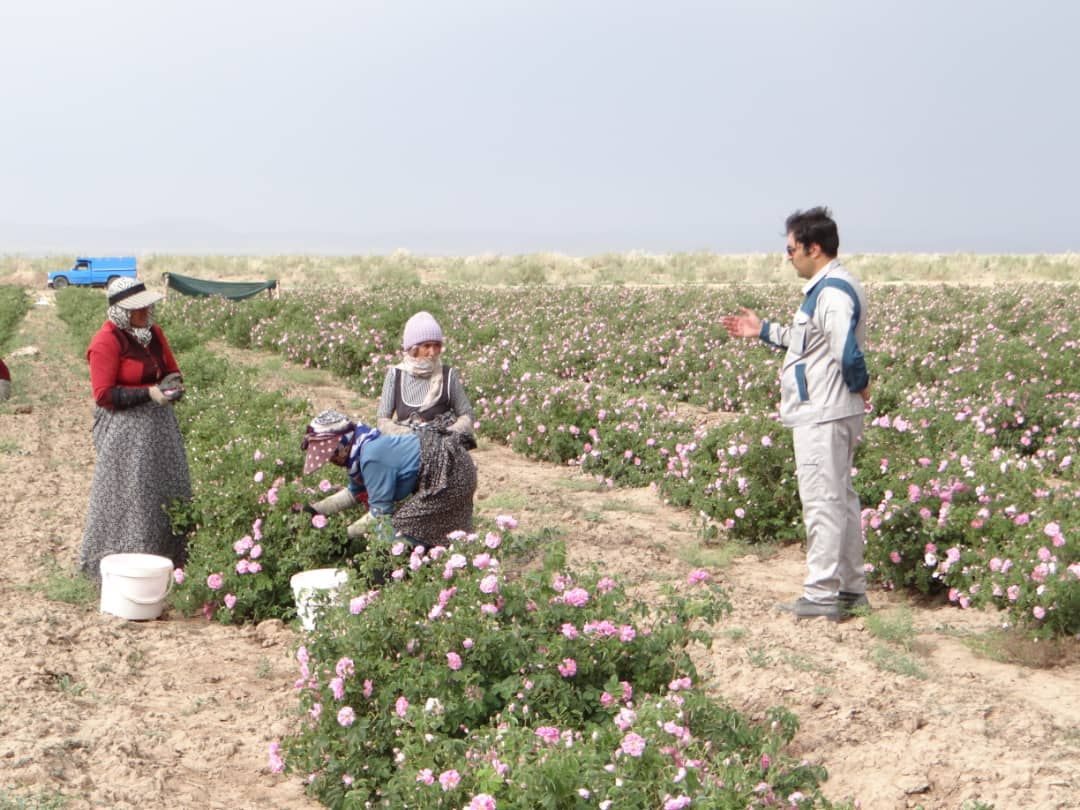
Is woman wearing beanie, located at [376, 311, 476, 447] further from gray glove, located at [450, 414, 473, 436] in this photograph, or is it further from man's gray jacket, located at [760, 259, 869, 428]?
man's gray jacket, located at [760, 259, 869, 428]

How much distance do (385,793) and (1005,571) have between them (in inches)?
123

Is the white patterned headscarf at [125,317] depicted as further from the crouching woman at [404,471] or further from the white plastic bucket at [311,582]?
the white plastic bucket at [311,582]

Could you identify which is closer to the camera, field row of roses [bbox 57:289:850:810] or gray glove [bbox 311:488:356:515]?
field row of roses [bbox 57:289:850:810]

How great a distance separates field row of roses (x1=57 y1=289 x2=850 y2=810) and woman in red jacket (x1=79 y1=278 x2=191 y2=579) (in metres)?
1.98

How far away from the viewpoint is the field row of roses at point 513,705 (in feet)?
9.62

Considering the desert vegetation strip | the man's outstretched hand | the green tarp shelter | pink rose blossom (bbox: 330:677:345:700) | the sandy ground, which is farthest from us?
the desert vegetation strip

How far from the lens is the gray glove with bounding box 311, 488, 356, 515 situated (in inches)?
209

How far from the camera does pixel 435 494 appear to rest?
4938 mm

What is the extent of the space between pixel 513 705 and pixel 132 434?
10.8 ft

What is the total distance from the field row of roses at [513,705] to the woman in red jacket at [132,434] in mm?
1985

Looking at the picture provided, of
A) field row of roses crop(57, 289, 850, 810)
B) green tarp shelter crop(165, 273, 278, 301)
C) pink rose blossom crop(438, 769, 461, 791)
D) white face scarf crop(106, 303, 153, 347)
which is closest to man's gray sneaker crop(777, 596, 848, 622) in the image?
field row of roses crop(57, 289, 850, 810)

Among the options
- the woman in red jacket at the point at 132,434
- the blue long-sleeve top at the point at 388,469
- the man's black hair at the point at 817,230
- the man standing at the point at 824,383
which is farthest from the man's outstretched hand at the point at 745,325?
the woman in red jacket at the point at 132,434

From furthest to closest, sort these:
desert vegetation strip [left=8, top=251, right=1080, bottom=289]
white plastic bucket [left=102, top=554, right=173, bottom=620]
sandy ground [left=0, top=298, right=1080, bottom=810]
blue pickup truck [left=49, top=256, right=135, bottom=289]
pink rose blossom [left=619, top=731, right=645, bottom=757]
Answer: blue pickup truck [left=49, top=256, right=135, bottom=289], desert vegetation strip [left=8, top=251, right=1080, bottom=289], white plastic bucket [left=102, top=554, right=173, bottom=620], sandy ground [left=0, top=298, right=1080, bottom=810], pink rose blossom [left=619, top=731, right=645, bottom=757]

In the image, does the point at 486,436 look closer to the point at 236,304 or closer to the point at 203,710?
the point at 203,710
